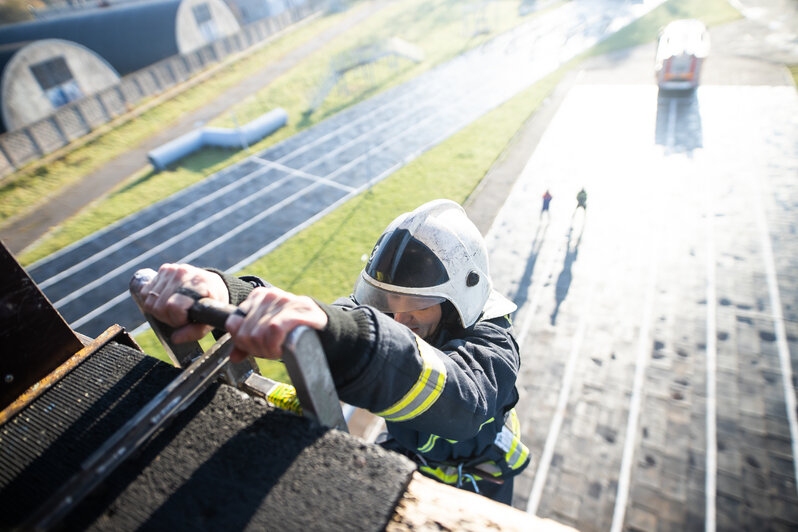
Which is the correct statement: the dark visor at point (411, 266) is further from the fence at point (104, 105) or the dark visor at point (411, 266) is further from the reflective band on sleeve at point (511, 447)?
the fence at point (104, 105)

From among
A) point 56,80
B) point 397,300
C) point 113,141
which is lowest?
point 397,300

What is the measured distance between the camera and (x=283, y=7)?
155 feet

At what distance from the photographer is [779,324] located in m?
9.05

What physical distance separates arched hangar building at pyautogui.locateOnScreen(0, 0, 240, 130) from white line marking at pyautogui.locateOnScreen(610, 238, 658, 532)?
107 ft

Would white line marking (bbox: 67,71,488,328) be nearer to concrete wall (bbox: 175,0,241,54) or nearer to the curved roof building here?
concrete wall (bbox: 175,0,241,54)

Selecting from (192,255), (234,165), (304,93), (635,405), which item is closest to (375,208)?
(192,255)

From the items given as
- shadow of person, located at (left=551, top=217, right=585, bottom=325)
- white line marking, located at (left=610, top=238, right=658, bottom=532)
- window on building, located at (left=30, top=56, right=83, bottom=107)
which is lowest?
white line marking, located at (left=610, top=238, right=658, bottom=532)

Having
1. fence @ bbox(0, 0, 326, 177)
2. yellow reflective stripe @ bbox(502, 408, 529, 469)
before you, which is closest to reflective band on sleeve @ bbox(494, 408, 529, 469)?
yellow reflective stripe @ bbox(502, 408, 529, 469)

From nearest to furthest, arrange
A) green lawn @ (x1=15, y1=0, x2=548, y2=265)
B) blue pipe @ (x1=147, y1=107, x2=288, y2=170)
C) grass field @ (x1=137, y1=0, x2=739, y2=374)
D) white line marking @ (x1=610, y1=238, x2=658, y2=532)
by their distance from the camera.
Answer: white line marking @ (x1=610, y1=238, x2=658, y2=532) → grass field @ (x1=137, y1=0, x2=739, y2=374) → green lawn @ (x1=15, y1=0, x2=548, y2=265) → blue pipe @ (x1=147, y1=107, x2=288, y2=170)

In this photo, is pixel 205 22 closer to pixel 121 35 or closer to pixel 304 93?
pixel 121 35

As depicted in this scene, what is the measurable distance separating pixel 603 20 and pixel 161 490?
38800 mm

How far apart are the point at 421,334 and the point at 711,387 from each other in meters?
7.76

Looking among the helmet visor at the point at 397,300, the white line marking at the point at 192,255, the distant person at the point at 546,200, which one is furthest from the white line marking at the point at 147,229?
the helmet visor at the point at 397,300

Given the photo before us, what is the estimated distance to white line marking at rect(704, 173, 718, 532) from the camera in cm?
646
